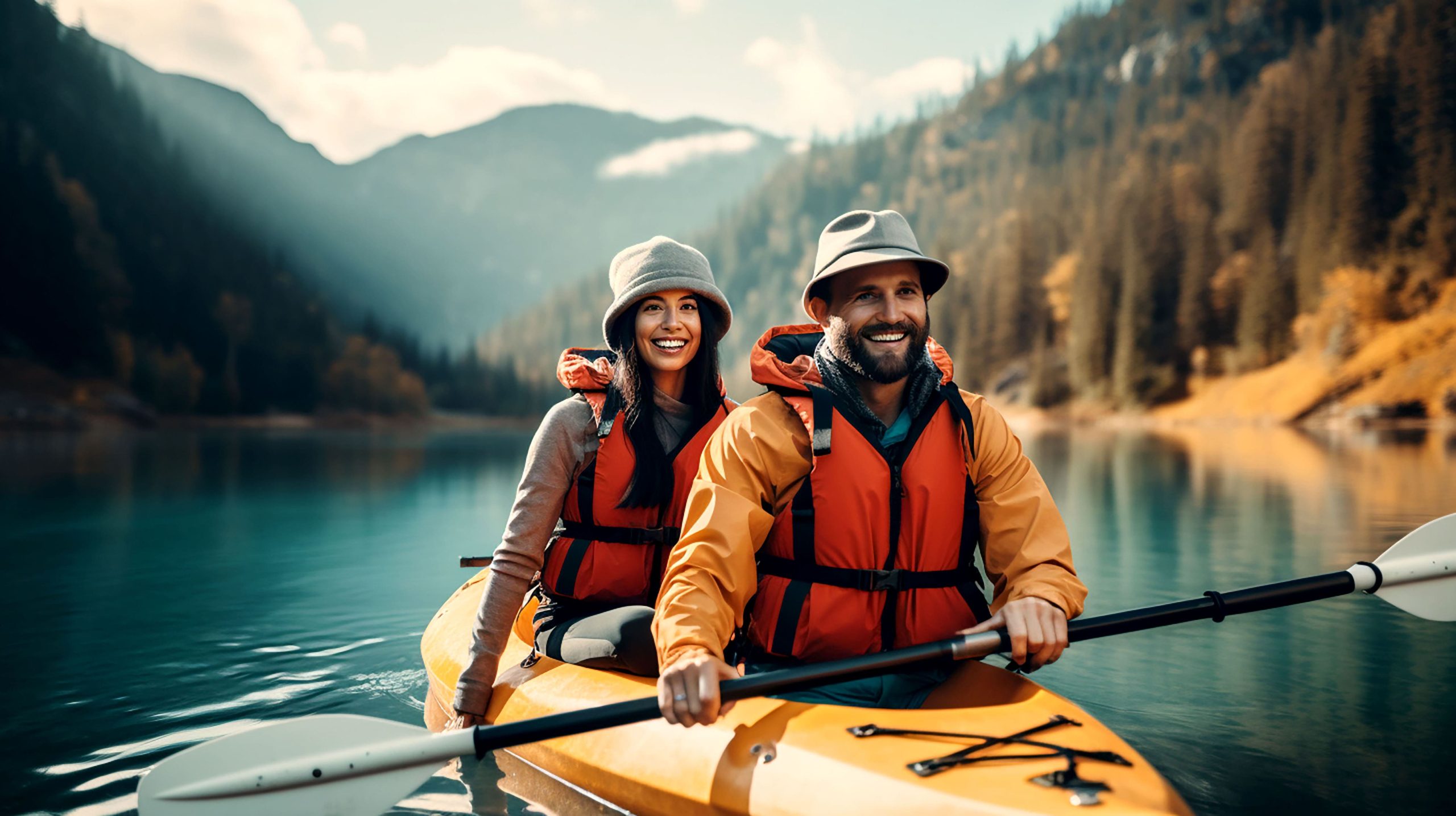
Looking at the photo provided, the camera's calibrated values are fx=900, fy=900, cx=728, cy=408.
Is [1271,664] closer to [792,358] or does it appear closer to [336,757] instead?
[792,358]

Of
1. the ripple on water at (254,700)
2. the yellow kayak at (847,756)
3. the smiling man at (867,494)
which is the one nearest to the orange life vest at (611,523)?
the yellow kayak at (847,756)

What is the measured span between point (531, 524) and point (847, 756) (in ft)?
5.30

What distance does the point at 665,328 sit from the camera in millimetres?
3773

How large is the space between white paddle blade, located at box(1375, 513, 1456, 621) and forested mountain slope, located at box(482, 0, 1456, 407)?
3808 centimetres

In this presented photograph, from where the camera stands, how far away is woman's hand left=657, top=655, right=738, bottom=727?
2.54 metres

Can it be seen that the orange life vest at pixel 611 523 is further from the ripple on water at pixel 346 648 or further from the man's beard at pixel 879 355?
the ripple on water at pixel 346 648

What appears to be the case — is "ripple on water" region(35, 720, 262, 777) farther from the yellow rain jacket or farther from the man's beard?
the man's beard

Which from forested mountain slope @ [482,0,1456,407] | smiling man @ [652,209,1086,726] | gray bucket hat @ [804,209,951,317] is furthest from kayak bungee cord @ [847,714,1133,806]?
forested mountain slope @ [482,0,1456,407]

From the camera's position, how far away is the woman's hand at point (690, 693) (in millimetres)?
2543

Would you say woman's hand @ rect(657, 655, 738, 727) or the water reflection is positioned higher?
woman's hand @ rect(657, 655, 738, 727)

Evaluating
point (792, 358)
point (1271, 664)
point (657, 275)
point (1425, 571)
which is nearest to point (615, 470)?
point (657, 275)

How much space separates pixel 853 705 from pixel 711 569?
0.84 metres

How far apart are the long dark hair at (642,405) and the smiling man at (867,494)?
691 millimetres

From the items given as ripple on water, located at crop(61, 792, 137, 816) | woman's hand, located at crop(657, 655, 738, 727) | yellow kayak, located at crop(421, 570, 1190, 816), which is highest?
woman's hand, located at crop(657, 655, 738, 727)
